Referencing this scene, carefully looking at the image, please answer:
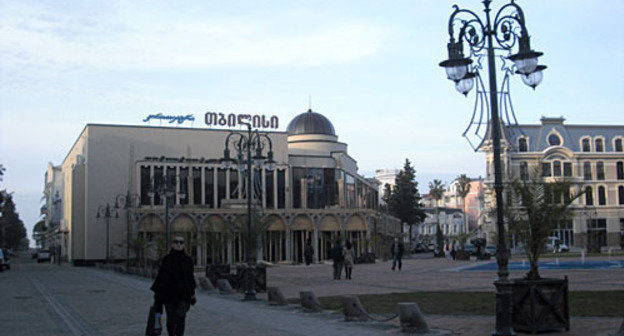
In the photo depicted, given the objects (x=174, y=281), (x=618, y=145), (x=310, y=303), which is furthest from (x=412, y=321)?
(x=618, y=145)

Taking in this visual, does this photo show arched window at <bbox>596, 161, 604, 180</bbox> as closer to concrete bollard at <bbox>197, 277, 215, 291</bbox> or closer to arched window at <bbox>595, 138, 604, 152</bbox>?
arched window at <bbox>595, 138, 604, 152</bbox>

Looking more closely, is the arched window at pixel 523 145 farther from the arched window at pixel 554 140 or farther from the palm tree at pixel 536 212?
the palm tree at pixel 536 212

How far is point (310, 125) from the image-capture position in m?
73.8

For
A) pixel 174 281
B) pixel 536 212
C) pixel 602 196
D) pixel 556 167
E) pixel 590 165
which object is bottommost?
pixel 174 281

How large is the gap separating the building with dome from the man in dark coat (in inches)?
1801

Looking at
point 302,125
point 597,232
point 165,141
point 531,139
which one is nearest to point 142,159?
point 165,141

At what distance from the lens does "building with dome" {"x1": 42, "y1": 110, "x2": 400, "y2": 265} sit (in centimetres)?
5922

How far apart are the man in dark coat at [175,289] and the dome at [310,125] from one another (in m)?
63.0

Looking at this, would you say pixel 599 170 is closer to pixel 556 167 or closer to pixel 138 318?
pixel 556 167

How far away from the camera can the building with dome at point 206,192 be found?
59219 mm

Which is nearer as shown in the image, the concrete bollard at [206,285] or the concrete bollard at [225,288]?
the concrete bollard at [225,288]

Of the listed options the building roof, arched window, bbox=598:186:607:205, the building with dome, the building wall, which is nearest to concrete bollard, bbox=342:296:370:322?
the building with dome

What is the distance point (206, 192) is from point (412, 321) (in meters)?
54.6

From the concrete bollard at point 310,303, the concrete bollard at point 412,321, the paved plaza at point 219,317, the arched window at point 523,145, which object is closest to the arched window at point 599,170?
the arched window at point 523,145
